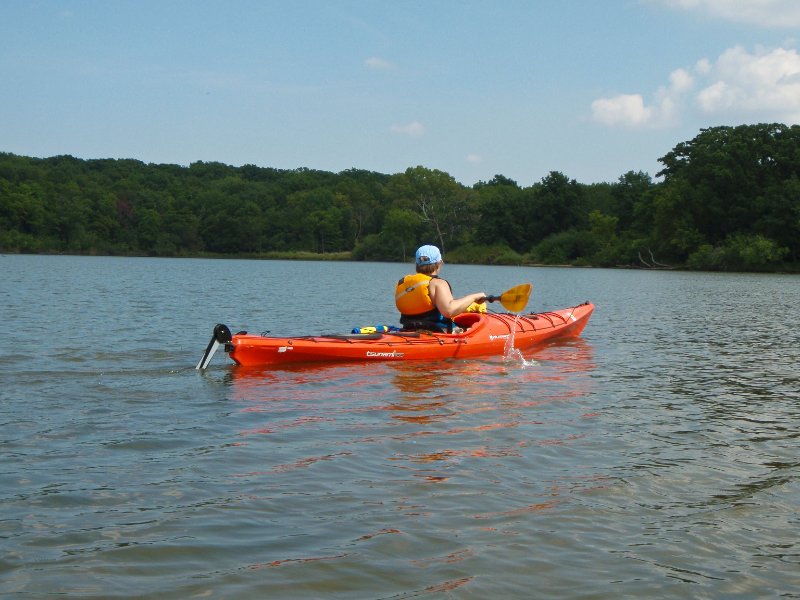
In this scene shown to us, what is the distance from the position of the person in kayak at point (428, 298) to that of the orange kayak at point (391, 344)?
0.77 ft

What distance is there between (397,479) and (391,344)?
5.03m

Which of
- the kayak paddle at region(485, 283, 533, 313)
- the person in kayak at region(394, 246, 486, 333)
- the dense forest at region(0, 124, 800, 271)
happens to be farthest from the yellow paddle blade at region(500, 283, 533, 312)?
the dense forest at region(0, 124, 800, 271)

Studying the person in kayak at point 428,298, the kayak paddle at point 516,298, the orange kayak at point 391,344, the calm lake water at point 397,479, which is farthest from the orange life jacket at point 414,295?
the kayak paddle at point 516,298

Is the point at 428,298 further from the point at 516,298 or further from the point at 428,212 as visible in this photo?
the point at 428,212

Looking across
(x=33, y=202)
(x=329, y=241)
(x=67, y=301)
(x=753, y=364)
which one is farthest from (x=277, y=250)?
(x=753, y=364)

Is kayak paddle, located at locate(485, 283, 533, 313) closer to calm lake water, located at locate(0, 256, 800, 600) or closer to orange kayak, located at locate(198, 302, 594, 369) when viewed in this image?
orange kayak, located at locate(198, 302, 594, 369)

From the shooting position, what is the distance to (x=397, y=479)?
4.93 meters

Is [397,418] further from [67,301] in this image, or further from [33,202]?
[33,202]

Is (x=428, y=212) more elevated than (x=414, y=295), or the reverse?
(x=428, y=212)

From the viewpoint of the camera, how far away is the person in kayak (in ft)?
32.7

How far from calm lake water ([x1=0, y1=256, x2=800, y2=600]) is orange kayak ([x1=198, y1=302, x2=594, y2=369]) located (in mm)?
237

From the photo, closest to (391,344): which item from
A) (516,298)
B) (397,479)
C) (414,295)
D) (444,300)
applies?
(414,295)

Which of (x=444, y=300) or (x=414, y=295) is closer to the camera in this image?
(x=444, y=300)

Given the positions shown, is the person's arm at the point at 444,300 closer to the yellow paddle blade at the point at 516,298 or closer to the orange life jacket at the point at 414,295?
the orange life jacket at the point at 414,295
